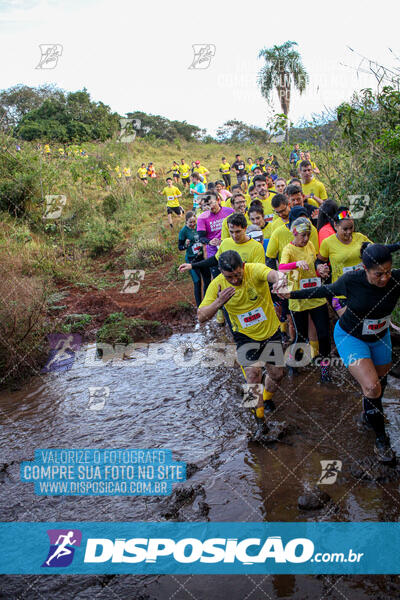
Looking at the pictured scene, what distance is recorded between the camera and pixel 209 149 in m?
36.4

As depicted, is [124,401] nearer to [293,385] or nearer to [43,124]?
[293,385]

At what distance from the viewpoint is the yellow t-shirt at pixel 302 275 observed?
5309 millimetres

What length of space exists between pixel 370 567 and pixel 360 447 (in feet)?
4.48

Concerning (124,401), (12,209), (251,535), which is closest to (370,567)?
(251,535)

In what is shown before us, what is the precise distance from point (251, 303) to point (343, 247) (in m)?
1.41

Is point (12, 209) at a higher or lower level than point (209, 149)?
lower

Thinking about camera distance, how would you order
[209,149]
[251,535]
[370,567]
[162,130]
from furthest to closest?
1. [162,130]
2. [209,149]
3. [251,535]
4. [370,567]

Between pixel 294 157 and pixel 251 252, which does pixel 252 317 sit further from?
pixel 294 157

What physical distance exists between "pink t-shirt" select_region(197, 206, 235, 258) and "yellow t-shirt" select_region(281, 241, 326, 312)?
244 cm

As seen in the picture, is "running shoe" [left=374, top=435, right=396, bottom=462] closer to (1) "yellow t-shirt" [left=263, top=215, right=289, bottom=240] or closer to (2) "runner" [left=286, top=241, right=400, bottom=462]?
(2) "runner" [left=286, top=241, right=400, bottom=462]

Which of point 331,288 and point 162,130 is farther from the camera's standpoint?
point 162,130
